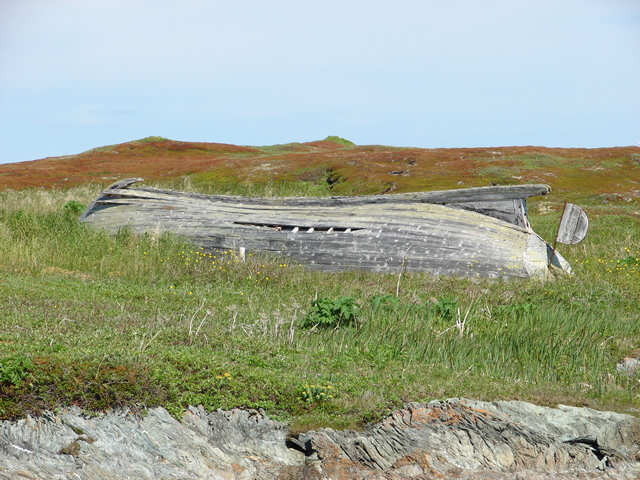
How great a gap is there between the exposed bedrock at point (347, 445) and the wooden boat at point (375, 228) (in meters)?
7.34

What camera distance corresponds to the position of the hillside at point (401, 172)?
30.5 meters

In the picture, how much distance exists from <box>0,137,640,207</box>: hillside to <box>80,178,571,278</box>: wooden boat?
41.7 feet

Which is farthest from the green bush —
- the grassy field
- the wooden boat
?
the wooden boat

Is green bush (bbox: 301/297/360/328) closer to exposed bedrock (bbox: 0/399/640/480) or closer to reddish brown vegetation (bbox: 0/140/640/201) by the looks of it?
exposed bedrock (bbox: 0/399/640/480)

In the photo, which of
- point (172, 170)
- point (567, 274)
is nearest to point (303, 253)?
point (567, 274)

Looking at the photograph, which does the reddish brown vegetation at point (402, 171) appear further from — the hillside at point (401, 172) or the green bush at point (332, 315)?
the green bush at point (332, 315)

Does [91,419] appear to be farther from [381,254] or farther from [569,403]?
[381,254]

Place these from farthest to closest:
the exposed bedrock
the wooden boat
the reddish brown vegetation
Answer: the reddish brown vegetation
the wooden boat
the exposed bedrock

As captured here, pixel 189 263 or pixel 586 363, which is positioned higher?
pixel 189 263

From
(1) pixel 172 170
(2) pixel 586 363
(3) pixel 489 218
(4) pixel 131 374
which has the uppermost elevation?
(1) pixel 172 170

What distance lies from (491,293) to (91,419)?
28.2ft

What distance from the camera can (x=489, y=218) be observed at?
1497cm

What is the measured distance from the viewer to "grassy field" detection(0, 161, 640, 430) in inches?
238

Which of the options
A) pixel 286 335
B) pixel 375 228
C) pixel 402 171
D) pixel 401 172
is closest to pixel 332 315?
pixel 286 335
